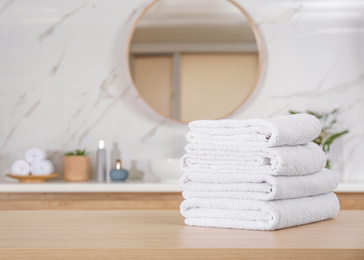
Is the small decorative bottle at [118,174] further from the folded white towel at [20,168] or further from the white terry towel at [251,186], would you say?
the white terry towel at [251,186]

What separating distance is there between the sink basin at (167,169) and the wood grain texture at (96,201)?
0.16 m

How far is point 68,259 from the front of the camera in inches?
30.0

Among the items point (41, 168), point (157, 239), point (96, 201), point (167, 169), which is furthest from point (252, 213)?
point (41, 168)

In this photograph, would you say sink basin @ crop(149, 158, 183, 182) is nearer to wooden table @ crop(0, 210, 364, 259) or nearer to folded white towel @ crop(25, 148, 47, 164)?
folded white towel @ crop(25, 148, 47, 164)

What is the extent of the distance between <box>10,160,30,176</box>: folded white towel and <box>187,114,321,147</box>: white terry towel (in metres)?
2.36

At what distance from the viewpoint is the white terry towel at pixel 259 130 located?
1.03m

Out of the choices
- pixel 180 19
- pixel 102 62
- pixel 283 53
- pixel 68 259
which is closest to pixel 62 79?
pixel 102 62

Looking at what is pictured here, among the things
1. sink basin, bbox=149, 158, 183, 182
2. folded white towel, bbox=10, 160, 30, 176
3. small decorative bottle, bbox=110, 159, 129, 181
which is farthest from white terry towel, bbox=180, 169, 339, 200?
folded white towel, bbox=10, 160, 30, 176

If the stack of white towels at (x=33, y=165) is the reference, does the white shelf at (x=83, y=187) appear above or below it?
below

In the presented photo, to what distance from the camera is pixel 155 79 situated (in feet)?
11.5

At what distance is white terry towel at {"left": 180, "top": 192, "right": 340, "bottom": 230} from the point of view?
983 millimetres

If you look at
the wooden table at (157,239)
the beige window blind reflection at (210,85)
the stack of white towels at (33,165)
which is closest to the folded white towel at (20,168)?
the stack of white towels at (33,165)

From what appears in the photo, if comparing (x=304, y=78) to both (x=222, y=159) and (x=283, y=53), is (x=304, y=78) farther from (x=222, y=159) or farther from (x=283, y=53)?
(x=222, y=159)

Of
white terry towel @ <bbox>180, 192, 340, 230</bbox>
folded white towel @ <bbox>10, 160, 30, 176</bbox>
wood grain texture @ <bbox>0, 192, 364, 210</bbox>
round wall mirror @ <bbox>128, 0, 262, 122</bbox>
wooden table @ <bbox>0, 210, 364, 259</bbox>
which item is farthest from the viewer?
round wall mirror @ <bbox>128, 0, 262, 122</bbox>
